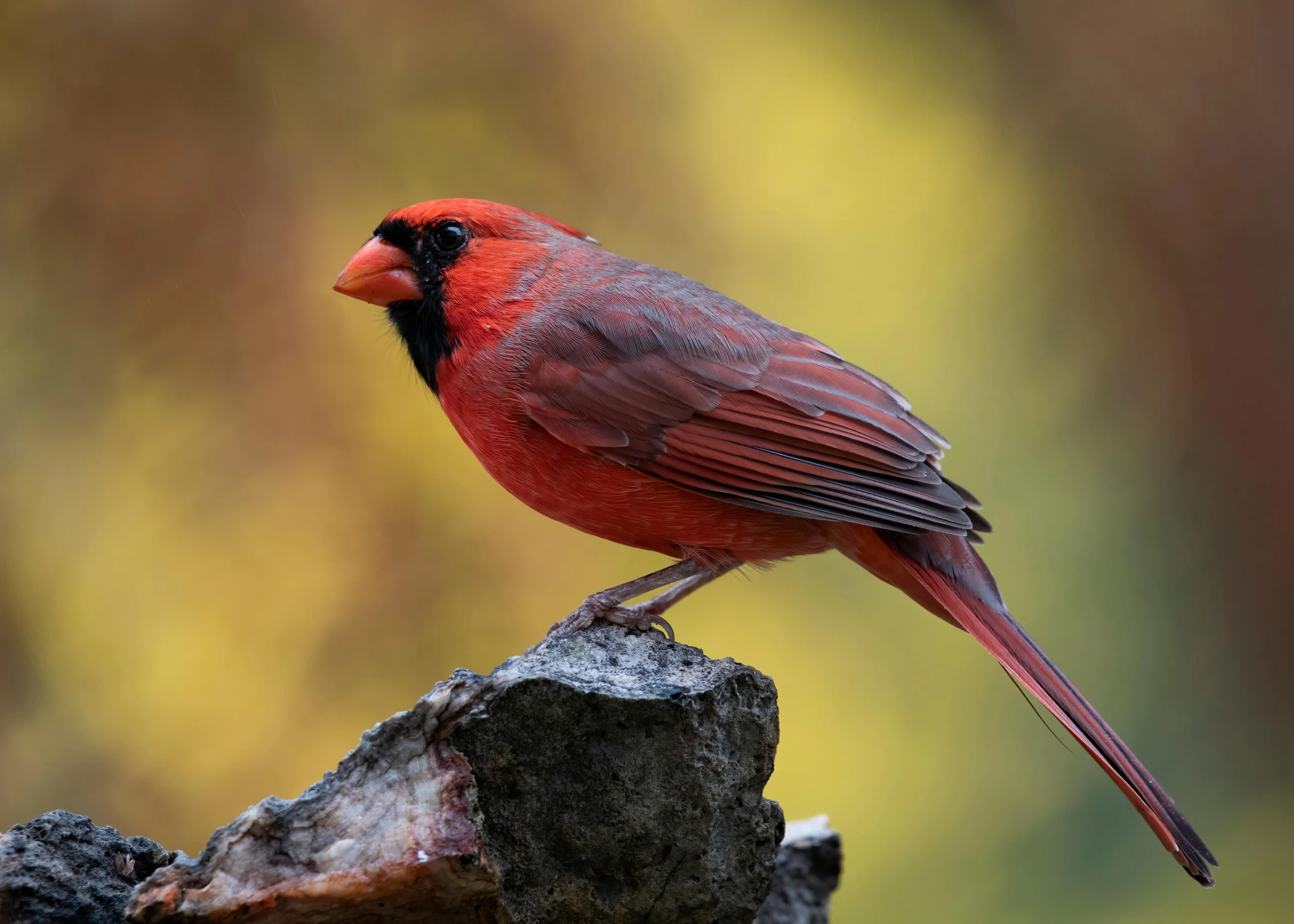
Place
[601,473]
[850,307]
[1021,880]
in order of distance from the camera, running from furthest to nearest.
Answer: [850,307] → [1021,880] → [601,473]

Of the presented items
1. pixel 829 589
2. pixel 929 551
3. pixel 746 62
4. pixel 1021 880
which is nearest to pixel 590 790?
pixel 929 551

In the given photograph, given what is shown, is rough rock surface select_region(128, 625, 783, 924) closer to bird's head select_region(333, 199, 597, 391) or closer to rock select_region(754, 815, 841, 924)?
rock select_region(754, 815, 841, 924)

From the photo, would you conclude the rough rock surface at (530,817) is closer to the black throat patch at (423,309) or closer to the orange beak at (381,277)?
the black throat patch at (423,309)

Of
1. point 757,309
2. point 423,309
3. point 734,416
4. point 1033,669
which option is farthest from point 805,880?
point 757,309

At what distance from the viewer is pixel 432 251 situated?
117 inches

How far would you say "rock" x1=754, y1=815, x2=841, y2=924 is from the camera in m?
2.88

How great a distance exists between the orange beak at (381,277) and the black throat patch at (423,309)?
2cm

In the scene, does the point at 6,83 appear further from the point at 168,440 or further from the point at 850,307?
the point at 850,307

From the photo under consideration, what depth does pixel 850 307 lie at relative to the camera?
4.46 m

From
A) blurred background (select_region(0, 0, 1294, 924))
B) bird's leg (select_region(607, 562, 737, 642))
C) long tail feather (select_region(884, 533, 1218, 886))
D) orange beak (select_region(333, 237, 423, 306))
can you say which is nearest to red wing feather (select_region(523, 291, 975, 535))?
long tail feather (select_region(884, 533, 1218, 886))

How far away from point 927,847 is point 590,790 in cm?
252

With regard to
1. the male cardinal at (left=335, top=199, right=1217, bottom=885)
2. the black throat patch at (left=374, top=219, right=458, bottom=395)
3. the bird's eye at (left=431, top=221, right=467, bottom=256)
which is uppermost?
the bird's eye at (left=431, top=221, right=467, bottom=256)

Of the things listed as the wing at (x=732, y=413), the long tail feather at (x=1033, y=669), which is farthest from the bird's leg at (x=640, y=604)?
the long tail feather at (x=1033, y=669)

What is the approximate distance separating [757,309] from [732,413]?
1791 millimetres
